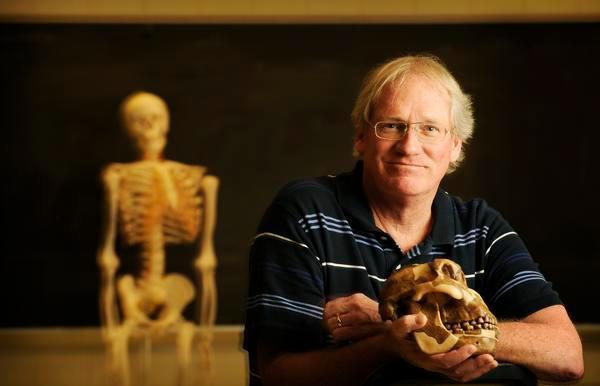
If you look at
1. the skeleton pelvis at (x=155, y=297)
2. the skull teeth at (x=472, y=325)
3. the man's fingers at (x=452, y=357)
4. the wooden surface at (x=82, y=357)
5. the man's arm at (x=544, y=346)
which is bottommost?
the wooden surface at (x=82, y=357)

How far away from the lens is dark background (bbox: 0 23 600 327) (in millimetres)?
4086

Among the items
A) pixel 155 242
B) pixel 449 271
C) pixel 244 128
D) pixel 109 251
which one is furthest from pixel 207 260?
pixel 449 271

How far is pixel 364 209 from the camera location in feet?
5.55

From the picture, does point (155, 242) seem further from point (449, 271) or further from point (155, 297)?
point (449, 271)

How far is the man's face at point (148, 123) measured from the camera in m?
Result: 3.91

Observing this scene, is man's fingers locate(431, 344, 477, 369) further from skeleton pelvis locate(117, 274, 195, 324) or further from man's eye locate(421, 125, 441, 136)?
skeleton pelvis locate(117, 274, 195, 324)

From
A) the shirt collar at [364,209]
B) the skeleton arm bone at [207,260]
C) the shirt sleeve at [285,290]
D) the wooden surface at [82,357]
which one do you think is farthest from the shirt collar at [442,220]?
the wooden surface at [82,357]

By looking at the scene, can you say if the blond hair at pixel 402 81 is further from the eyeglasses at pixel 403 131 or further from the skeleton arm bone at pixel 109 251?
the skeleton arm bone at pixel 109 251

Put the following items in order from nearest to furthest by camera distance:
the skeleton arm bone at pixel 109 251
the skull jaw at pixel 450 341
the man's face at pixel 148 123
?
the skull jaw at pixel 450 341 < the skeleton arm bone at pixel 109 251 < the man's face at pixel 148 123

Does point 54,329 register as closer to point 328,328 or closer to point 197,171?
point 197,171

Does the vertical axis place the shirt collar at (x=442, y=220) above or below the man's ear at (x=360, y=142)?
below

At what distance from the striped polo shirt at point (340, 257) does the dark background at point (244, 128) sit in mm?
2307

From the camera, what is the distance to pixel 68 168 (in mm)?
4125

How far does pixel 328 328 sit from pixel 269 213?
26 centimetres
